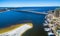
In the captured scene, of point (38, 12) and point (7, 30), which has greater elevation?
point (38, 12)

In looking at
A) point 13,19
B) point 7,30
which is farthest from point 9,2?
point 7,30

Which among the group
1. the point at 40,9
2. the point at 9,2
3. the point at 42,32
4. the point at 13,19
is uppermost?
the point at 9,2

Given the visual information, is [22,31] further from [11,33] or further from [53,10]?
[53,10]

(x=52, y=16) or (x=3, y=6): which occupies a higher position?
(x=3, y=6)

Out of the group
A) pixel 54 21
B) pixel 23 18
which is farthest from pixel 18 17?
pixel 54 21

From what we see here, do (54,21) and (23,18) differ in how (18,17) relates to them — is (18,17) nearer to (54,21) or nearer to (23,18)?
(23,18)

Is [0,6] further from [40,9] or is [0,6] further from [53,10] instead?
[53,10]

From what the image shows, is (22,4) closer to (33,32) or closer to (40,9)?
(40,9)

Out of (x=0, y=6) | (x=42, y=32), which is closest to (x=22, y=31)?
(x=42, y=32)
